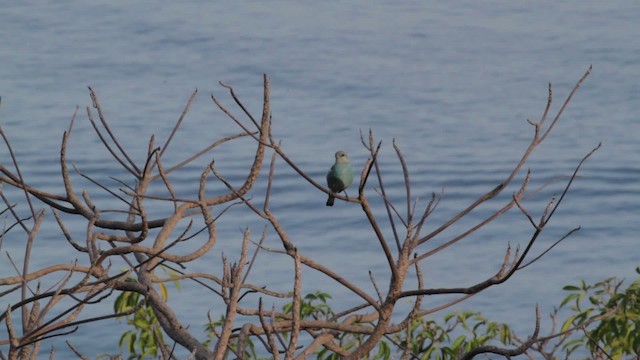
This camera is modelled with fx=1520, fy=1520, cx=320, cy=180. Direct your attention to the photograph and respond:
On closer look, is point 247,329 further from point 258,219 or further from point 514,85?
point 514,85

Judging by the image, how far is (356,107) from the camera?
43.5ft

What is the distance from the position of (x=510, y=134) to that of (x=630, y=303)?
24.8 ft

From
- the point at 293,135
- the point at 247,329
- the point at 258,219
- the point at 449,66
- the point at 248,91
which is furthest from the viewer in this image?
the point at 449,66

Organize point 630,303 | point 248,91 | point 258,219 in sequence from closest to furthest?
point 630,303 < point 258,219 < point 248,91

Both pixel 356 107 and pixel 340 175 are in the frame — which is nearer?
pixel 340 175

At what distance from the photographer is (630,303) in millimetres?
5090

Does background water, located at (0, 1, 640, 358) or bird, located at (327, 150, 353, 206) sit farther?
background water, located at (0, 1, 640, 358)

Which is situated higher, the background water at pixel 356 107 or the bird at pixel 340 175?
the bird at pixel 340 175

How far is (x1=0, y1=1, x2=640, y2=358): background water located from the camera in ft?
32.2

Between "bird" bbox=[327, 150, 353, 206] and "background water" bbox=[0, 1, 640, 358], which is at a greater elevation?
"bird" bbox=[327, 150, 353, 206]

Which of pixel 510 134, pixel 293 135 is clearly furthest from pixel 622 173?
pixel 293 135

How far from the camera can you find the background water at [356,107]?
9.83 meters

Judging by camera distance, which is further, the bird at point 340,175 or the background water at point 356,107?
the background water at point 356,107

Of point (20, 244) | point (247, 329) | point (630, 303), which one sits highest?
point (247, 329)
